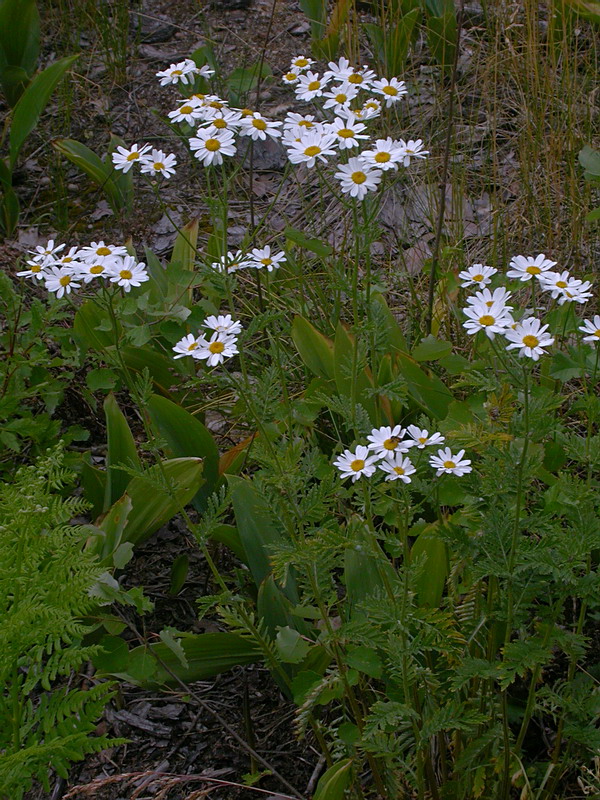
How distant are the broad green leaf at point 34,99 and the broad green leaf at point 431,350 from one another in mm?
1785

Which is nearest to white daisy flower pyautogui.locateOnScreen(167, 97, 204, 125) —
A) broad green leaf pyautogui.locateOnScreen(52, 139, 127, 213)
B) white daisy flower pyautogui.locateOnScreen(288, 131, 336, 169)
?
white daisy flower pyautogui.locateOnScreen(288, 131, 336, 169)

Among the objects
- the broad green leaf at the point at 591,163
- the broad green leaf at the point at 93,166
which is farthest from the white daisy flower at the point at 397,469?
the broad green leaf at the point at 93,166

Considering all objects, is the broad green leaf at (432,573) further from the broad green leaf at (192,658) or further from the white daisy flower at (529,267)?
the white daisy flower at (529,267)

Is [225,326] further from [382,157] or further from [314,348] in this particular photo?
[314,348]

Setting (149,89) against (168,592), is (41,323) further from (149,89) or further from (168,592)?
(149,89)

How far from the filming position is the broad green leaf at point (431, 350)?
1902 mm

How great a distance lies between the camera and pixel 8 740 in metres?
1.25

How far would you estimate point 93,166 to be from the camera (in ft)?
9.24

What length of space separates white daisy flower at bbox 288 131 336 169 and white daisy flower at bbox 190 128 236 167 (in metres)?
0.11

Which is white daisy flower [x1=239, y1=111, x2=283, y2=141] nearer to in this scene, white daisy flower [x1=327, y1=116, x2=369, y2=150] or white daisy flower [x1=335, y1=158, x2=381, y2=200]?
white daisy flower [x1=327, y1=116, x2=369, y2=150]

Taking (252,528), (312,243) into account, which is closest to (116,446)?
(252,528)

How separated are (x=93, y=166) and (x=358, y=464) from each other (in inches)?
82.7

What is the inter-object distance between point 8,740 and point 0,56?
280 centimetres

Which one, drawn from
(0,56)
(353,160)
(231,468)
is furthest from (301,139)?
(0,56)
